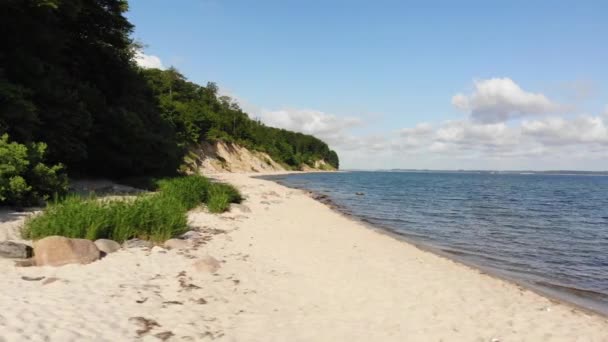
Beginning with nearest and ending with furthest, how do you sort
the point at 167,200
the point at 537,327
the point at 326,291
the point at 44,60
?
the point at 537,327 < the point at 326,291 < the point at 167,200 < the point at 44,60

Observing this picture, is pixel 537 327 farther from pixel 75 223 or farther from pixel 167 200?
pixel 167 200

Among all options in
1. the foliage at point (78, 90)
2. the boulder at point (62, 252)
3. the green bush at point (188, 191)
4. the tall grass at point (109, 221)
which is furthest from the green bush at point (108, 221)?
the foliage at point (78, 90)

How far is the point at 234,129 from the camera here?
337 ft

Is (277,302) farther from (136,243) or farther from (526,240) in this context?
(526,240)

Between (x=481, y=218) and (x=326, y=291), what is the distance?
20.4 meters

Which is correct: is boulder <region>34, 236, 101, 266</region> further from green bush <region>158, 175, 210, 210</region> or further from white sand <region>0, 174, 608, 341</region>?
green bush <region>158, 175, 210, 210</region>

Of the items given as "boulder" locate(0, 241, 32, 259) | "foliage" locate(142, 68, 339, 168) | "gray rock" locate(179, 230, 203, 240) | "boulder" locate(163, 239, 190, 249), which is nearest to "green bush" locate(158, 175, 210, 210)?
"gray rock" locate(179, 230, 203, 240)

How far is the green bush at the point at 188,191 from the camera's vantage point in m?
17.9

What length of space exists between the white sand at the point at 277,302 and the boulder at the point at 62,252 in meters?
0.29

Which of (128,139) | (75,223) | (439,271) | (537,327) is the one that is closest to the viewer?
(537,327)

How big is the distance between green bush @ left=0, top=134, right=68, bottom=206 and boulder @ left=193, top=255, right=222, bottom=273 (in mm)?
7333

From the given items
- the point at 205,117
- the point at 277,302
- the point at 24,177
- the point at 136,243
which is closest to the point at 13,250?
the point at 136,243

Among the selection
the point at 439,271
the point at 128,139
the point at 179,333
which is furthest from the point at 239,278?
the point at 128,139

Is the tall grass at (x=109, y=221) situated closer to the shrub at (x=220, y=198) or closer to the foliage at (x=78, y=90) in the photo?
the shrub at (x=220, y=198)
